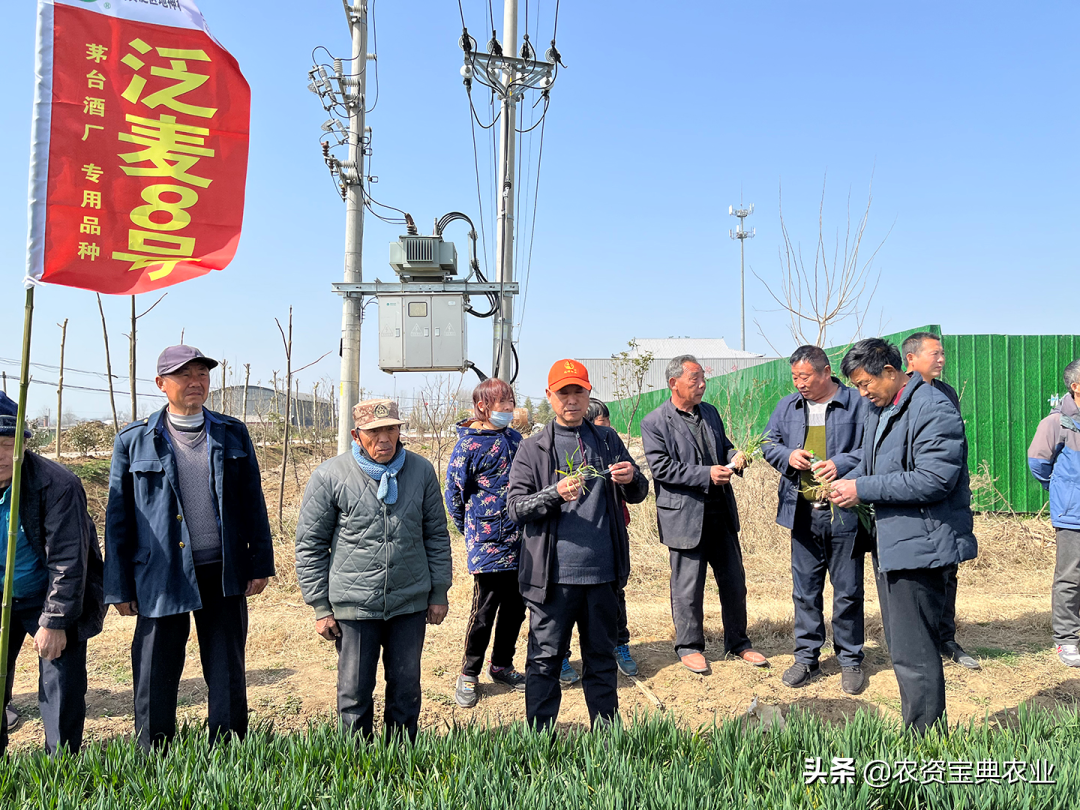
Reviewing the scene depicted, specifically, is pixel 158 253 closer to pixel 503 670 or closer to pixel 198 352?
pixel 198 352

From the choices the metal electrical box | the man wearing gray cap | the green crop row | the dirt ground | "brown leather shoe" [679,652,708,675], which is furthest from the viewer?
the metal electrical box

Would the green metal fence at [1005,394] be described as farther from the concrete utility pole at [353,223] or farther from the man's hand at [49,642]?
the man's hand at [49,642]

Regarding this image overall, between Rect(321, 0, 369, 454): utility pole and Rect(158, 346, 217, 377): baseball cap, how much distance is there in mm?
3968

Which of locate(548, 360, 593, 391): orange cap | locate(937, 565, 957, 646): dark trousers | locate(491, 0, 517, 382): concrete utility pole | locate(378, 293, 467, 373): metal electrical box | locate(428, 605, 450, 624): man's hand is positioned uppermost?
locate(491, 0, 517, 382): concrete utility pole

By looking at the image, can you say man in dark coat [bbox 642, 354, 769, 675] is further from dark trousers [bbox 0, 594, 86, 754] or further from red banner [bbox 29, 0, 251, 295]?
dark trousers [bbox 0, 594, 86, 754]

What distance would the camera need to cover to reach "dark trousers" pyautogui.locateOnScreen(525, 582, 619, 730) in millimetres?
3211

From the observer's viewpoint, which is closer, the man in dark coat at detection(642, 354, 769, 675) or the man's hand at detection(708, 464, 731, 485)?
the man's hand at detection(708, 464, 731, 485)

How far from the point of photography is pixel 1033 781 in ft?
7.34

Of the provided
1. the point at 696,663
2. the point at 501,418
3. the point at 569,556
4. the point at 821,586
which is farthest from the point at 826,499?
the point at 501,418

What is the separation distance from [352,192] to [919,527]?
23.0 feet

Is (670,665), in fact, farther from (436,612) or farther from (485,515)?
(436,612)

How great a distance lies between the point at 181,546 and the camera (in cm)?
308

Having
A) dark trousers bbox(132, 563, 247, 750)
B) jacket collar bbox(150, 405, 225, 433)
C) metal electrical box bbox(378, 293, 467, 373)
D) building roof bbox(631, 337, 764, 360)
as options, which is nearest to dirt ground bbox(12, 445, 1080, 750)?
dark trousers bbox(132, 563, 247, 750)

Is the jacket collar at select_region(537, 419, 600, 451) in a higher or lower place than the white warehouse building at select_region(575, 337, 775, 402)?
lower
